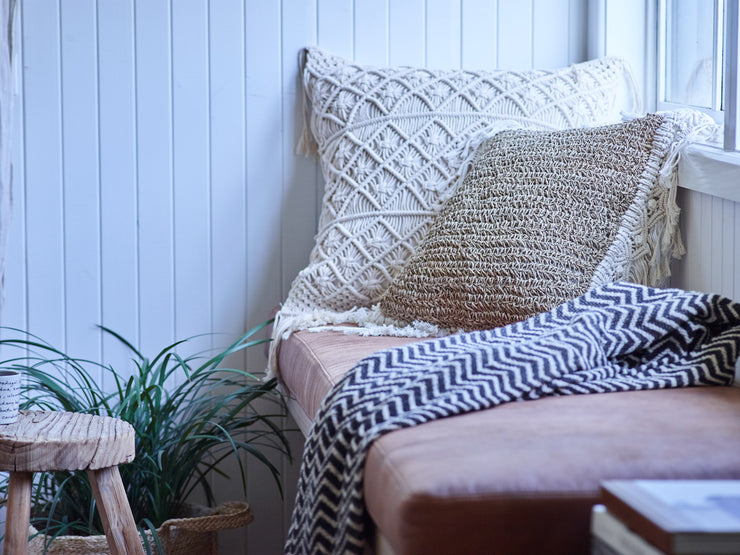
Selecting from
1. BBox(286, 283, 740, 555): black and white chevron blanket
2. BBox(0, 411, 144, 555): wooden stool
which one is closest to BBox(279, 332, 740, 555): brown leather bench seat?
BBox(286, 283, 740, 555): black and white chevron blanket

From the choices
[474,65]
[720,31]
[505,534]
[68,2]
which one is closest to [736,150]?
[720,31]

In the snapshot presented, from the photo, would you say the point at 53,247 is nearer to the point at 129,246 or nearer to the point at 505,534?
the point at 129,246

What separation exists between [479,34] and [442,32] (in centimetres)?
10

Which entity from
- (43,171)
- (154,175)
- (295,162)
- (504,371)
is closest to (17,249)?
(43,171)

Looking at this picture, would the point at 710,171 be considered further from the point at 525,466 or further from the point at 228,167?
the point at 228,167

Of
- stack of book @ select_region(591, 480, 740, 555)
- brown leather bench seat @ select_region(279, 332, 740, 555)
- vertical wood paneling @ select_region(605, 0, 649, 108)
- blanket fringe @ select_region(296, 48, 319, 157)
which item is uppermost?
vertical wood paneling @ select_region(605, 0, 649, 108)

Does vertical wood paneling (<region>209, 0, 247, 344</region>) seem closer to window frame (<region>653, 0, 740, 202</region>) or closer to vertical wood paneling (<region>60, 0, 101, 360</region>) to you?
vertical wood paneling (<region>60, 0, 101, 360</region>)

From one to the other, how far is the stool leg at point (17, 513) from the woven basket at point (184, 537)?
21 cm

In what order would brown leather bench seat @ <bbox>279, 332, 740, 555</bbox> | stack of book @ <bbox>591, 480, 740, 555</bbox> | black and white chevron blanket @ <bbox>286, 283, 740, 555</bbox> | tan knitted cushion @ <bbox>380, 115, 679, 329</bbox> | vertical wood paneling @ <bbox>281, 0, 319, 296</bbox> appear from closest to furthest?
1. stack of book @ <bbox>591, 480, 740, 555</bbox>
2. brown leather bench seat @ <bbox>279, 332, 740, 555</bbox>
3. black and white chevron blanket @ <bbox>286, 283, 740, 555</bbox>
4. tan knitted cushion @ <bbox>380, 115, 679, 329</bbox>
5. vertical wood paneling @ <bbox>281, 0, 319, 296</bbox>

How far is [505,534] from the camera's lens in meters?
0.87

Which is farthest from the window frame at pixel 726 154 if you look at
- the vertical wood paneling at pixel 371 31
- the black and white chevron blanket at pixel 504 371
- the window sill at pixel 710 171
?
the vertical wood paneling at pixel 371 31

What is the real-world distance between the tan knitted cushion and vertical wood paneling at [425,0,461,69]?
1.66ft

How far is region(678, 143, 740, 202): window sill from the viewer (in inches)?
58.9

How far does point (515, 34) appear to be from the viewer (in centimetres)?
217
